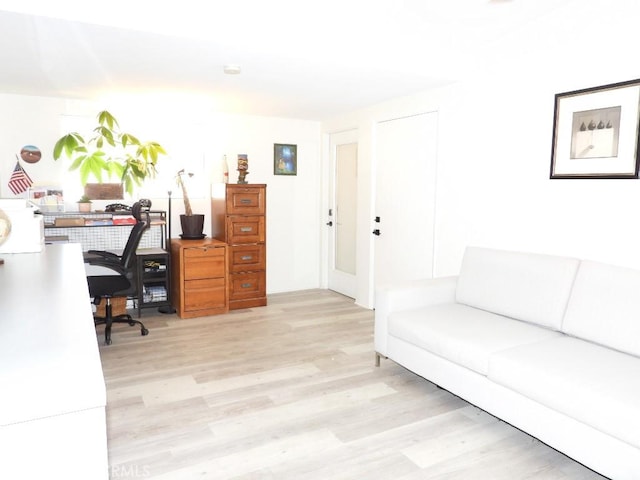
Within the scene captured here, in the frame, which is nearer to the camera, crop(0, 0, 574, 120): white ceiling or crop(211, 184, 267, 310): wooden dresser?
crop(0, 0, 574, 120): white ceiling

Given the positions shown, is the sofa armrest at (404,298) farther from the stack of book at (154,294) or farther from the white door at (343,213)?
the stack of book at (154,294)

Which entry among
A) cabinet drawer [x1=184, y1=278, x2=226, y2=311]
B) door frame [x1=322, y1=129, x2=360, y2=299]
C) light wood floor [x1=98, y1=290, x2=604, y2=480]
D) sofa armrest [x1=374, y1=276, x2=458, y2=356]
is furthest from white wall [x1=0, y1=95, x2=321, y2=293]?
sofa armrest [x1=374, y1=276, x2=458, y2=356]

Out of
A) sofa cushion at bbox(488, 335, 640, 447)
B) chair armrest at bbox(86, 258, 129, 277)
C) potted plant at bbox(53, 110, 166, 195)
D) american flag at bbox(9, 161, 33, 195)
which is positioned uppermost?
potted plant at bbox(53, 110, 166, 195)

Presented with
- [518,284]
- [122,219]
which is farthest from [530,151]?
[122,219]

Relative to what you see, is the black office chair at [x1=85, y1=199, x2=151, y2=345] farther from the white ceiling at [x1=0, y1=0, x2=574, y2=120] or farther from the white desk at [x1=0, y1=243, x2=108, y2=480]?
the white desk at [x1=0, y1=243, x2=108, y2=480]

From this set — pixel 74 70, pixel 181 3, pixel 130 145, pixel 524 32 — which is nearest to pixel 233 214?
pixel 130 145

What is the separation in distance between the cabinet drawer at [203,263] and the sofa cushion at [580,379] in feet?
9.86

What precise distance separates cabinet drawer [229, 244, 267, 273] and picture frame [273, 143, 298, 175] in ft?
3.65

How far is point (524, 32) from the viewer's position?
3.21 metres

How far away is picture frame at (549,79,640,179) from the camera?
2.64 metres

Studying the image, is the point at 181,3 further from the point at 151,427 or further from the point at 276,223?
the point at 276,223

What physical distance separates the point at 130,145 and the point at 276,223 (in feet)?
6.13

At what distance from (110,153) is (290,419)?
3419mm

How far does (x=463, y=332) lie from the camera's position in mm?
2713
